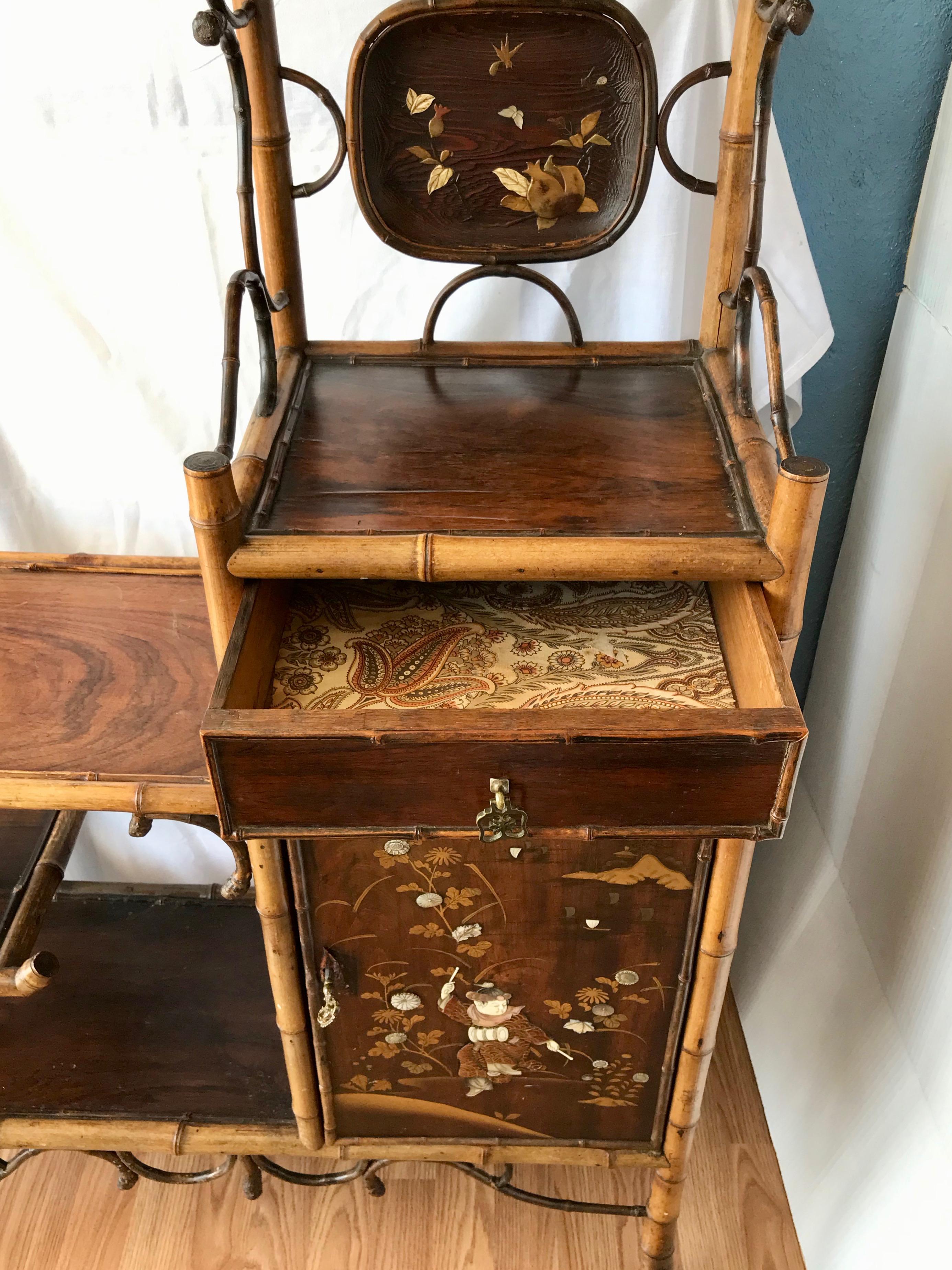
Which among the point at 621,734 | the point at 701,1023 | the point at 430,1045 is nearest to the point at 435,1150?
the point at 430,1045

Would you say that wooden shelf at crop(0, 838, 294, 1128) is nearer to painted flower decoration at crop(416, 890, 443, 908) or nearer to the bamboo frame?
painted flower decoration at crop(416, 890, 443, 908)

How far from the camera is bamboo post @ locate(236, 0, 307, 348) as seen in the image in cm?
96

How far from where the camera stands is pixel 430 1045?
1.02m

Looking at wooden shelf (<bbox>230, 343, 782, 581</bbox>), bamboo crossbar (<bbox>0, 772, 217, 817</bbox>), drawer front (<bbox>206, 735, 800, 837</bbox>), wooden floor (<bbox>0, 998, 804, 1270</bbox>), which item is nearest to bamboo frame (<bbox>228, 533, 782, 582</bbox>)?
wooden shelf (<bbox>230, 343, 782, 581</bbox>)

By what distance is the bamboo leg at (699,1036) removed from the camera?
871 mm

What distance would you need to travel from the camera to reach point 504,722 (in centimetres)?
73

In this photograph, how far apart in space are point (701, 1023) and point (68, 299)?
1.01 metres

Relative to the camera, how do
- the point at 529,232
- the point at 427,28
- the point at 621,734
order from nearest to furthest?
the point at 621,734 < the point at 427,28 < the point at 529,232

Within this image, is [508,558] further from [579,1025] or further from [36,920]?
[36,920]

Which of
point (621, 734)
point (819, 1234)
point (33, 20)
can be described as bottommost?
point (819, 1234)

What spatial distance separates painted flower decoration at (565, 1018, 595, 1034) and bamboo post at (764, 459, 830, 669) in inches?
15.2

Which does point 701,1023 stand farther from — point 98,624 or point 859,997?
point 98,624

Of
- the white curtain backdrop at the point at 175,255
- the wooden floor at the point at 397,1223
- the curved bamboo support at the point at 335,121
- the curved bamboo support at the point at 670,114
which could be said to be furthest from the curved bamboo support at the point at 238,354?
the wooden floor at the point at 397,1223

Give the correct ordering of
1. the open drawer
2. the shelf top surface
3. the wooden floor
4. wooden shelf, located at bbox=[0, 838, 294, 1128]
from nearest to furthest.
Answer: the open drawer → the shelf top surface → wooden shelf, located at bbox=[0, 838, 294, 1128] → the wooden floor
